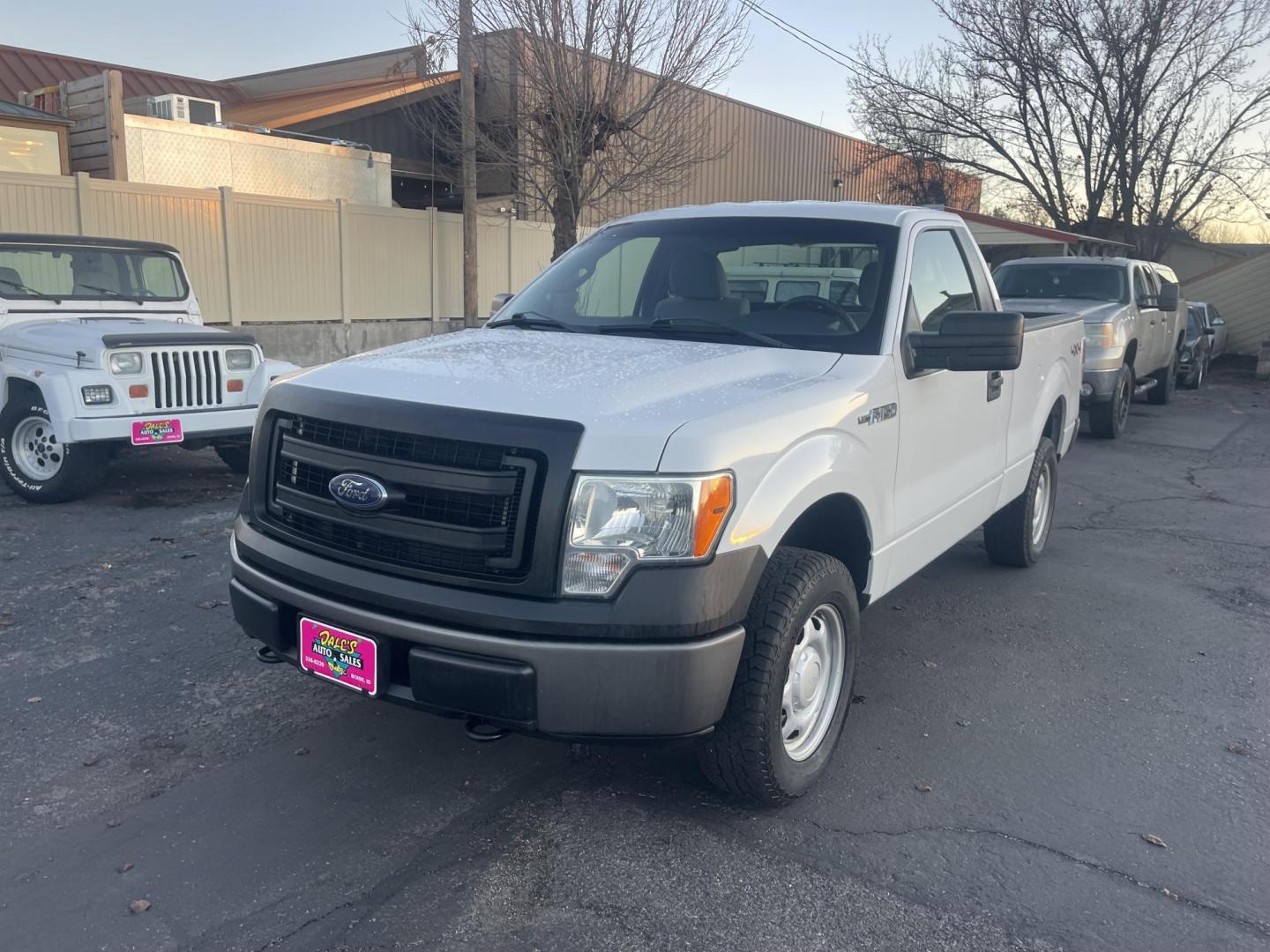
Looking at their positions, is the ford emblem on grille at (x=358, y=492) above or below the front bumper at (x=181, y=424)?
above

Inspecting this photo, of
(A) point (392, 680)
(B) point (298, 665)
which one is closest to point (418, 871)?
(A) point (392, 680)

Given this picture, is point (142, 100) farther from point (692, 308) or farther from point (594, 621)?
point (594, 621)

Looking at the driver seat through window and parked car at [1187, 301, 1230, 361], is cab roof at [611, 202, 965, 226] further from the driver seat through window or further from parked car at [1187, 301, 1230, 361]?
parked car at [1187, 301, 1230, 361]

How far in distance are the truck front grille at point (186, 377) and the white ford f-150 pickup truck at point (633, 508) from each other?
4.03 meters

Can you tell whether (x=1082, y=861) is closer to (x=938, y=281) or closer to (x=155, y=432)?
(x=938, y=281)

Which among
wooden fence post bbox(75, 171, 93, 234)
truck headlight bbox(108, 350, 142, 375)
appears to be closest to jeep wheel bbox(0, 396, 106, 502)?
truck headlight bbox(108, 350, 142, 375)

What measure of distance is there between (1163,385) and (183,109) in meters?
15.7

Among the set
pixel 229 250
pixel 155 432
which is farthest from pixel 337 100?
pixel 155 432

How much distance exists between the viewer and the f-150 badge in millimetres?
3591

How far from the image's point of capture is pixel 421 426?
2979 mm

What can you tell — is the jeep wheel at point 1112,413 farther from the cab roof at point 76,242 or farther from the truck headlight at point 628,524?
the truck headlight at point 628,524

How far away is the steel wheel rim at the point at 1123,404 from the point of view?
1203 cm

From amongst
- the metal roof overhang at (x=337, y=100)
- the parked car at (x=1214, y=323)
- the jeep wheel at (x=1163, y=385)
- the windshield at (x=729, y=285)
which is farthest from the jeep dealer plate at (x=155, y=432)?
the parked car at (x=1214, y=323)

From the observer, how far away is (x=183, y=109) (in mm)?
16078
